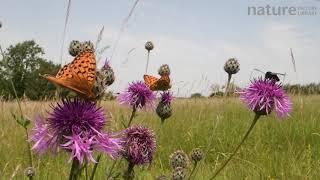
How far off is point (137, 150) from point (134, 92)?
0.75 meters

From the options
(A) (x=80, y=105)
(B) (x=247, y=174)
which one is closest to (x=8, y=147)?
(B) (x=247, y=174)

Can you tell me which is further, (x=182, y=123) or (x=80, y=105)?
(x=182, y=123)

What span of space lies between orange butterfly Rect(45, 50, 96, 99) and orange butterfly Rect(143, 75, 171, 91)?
4.57ft

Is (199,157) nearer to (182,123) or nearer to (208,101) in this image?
(182,123)

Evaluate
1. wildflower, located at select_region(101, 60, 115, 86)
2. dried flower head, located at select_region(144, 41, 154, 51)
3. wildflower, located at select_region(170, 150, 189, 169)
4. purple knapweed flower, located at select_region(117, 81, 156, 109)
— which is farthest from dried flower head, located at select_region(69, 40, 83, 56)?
dried flower head, located at select_region(144, 41, 154, 51)

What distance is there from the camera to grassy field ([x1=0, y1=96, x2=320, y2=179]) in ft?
15.7

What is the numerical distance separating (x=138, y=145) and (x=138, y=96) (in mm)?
674

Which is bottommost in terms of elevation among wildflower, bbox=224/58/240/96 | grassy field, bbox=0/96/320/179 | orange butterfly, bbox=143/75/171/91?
grassy field, bbox=0/96/320/179

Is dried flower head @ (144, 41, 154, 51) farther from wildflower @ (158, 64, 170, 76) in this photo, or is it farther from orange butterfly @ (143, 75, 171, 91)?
orange butterfly @ (143, 75, 171, 91)

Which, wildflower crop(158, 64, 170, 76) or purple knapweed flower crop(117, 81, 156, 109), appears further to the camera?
wildflower crop(158, 64, 170, 76)

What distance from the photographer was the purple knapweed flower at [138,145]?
8.81 feet

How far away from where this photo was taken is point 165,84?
350cm

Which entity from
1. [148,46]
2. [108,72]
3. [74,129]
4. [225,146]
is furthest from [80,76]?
[225,146]

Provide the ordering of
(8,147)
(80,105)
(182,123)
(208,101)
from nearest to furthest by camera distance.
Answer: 1. (80,105)
2. (8,147)
3. (182,123)
4. (208,101)
